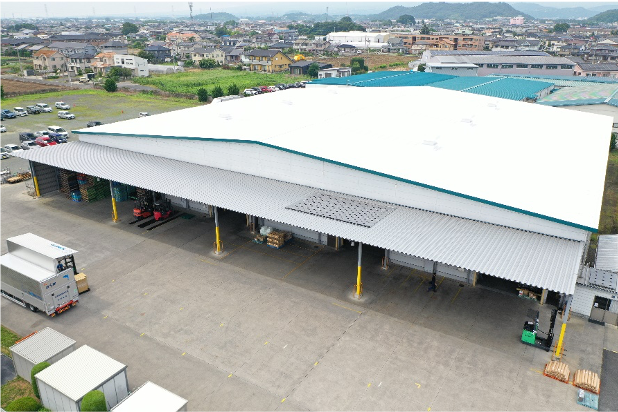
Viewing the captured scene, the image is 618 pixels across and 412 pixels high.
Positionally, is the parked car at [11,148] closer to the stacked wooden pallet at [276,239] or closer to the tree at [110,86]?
the stacked wooden pallet at [276,239]

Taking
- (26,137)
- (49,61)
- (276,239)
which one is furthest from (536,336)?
(49,61)

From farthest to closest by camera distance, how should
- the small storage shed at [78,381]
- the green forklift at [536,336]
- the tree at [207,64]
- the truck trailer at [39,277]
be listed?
the tree at [207,64] → the truck trailer at [39,277] → the green forklift at [536,336] → the small storage shed at [78,381]

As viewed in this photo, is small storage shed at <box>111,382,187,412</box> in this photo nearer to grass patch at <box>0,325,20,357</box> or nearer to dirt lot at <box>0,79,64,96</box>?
grass patch at <box>0,325,20,357</box>

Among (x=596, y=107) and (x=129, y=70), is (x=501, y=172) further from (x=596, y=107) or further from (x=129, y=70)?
(x=129, y=70)

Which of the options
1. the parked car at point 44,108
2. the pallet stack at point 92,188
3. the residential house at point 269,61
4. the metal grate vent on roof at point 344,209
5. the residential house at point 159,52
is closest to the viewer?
the metal grate vent on roof at point 344,209

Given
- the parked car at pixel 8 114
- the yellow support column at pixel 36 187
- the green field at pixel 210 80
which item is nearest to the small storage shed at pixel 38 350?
the yellow support column at pixel 36 187
